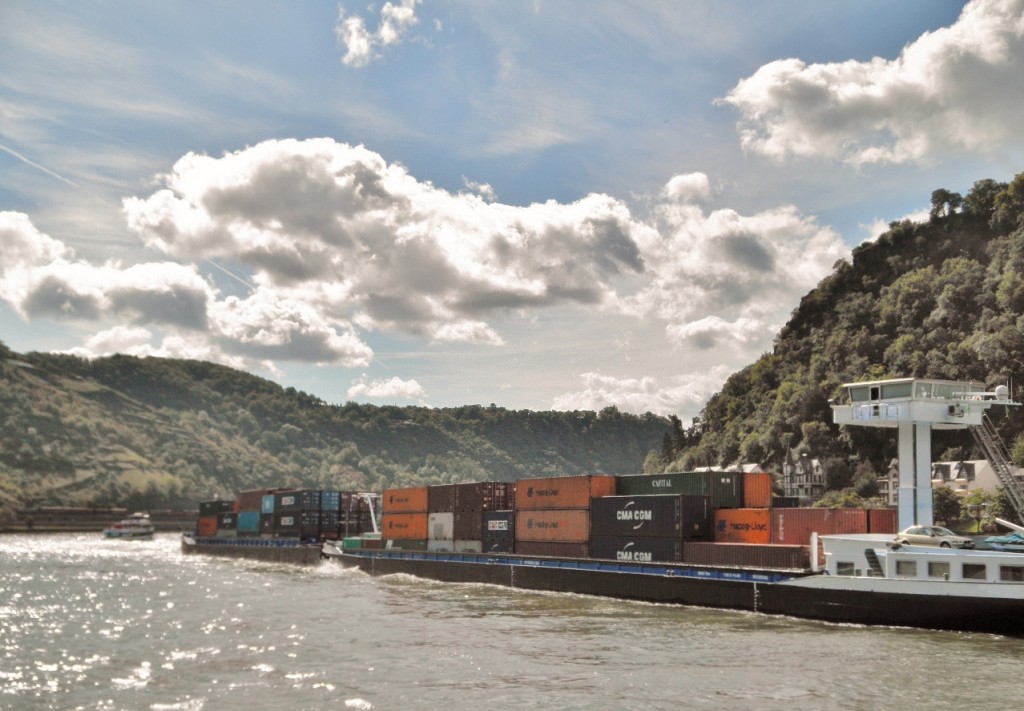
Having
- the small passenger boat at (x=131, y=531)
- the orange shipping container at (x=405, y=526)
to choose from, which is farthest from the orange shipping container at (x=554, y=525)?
the small passenger boat at (x=131, y=531)

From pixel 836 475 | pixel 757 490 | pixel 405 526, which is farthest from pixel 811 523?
pixel 836 475

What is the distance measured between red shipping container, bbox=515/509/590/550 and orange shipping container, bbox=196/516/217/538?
66913 millimetres

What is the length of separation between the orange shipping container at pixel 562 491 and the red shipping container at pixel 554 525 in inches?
17.0

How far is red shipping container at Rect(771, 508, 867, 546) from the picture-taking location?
42844 millimetres

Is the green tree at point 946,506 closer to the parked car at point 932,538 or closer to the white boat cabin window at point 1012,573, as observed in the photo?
the parked car at point 932,538

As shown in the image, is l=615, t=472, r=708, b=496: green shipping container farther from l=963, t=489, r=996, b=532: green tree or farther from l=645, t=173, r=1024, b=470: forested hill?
l=645, t=173, r=1024, b=470: forested hill

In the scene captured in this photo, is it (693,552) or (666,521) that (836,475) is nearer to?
(666,521)

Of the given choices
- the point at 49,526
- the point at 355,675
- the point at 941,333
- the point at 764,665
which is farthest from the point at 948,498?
the point at 49,526

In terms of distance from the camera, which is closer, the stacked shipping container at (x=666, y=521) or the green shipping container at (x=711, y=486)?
the stacked shipping container at (x=666, y=521)

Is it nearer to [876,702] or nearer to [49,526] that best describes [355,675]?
[876,702]

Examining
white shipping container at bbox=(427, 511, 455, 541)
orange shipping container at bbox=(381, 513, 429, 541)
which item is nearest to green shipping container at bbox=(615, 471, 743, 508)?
white shipping container at bbox=(427, 511, 455, 541)

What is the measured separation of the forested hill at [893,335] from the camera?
369 feet

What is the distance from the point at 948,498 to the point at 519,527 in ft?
167

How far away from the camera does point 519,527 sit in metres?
61.1
